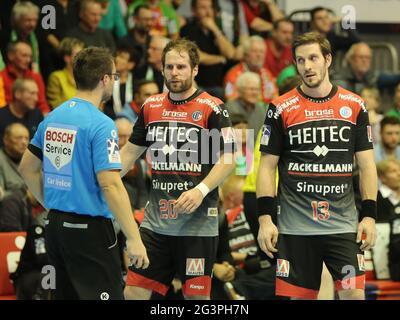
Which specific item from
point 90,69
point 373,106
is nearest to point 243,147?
point 373,106

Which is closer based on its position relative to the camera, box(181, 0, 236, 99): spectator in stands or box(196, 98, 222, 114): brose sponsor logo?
box(196, 98, 222, 114): brose sponsor logo

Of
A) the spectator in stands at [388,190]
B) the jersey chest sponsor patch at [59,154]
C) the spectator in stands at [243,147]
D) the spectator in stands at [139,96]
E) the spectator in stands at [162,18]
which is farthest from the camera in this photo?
the spectator in stands at [162,18]

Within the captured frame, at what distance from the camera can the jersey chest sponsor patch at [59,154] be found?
7.06 meters

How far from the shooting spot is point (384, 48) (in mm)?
16078

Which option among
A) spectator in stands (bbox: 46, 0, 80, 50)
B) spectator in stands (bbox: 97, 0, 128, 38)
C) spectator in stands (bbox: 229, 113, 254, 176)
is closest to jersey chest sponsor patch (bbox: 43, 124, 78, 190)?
spectator in stands (bbox: 229, 113, 254, 176)

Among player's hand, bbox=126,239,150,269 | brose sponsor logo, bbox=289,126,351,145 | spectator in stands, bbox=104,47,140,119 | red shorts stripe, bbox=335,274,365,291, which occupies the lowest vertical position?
red shorts stripe, bbox=335,274,365,291

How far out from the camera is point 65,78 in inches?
486

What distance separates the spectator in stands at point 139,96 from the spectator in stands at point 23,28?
1.45 meters

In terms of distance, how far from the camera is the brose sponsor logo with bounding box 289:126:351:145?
25.5 feet

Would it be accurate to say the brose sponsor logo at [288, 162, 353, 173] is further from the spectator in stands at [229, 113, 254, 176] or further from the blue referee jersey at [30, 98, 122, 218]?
the spectator in stands at [229, 113, 254, 176]

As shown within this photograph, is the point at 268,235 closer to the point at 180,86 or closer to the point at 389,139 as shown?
the point at 180,86

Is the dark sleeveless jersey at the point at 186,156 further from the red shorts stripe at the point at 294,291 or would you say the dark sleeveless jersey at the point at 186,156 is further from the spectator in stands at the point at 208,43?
the spectator in stands at the point at 208,43

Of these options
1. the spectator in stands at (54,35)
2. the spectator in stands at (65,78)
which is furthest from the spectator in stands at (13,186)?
the spectator in stands at (54,35)

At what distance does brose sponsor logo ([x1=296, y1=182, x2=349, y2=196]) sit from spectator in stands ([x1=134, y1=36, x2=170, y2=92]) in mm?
5579
